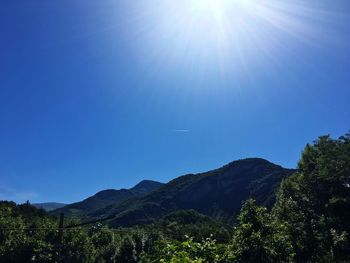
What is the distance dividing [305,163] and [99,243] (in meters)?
30.0

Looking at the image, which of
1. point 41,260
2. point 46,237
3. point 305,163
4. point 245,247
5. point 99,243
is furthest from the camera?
point 99,243

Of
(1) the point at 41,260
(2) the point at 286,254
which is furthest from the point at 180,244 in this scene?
(1) the point at 41,260

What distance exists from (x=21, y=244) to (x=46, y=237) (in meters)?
2.43

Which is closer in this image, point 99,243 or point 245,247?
point 245,247

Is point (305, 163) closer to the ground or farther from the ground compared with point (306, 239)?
farther from the ground

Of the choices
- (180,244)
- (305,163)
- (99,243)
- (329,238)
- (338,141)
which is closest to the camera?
(180,244)

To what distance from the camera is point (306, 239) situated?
129 feet

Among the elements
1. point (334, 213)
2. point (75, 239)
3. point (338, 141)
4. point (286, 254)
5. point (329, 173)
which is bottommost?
point (286, 254)

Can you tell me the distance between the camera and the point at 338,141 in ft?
161

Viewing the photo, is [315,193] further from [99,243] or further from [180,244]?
[180,244]

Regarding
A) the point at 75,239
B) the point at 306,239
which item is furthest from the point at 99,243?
the point at 306,239

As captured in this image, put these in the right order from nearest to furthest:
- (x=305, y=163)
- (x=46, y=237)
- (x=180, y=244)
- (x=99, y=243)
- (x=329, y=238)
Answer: (x=180, y=244) → (x=46, y=237) → (x=329, y=238) → (x=305, y=163) → (x=99, y=243)

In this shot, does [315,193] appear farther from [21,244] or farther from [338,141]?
[21,244]

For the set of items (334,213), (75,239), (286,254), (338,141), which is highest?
(338,141)
